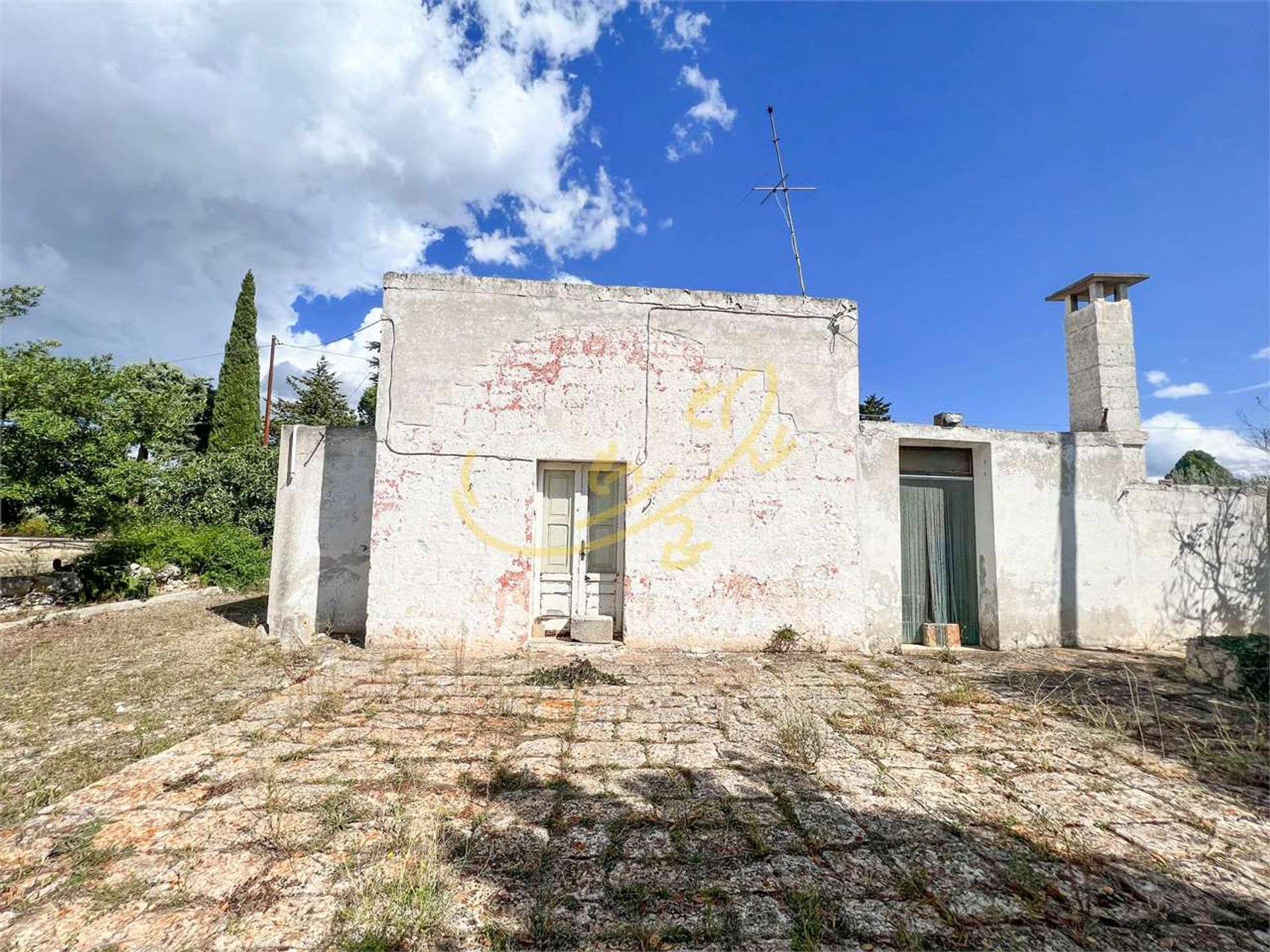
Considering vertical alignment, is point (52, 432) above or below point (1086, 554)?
above

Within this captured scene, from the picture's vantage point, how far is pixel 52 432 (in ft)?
26.0

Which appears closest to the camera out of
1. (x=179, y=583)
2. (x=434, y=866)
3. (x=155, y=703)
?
(x=434, y=866)

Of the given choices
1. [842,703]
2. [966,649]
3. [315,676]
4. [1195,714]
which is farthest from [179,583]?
[1195,714]

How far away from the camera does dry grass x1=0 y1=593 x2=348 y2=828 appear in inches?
130

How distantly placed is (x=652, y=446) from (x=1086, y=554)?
575 cm

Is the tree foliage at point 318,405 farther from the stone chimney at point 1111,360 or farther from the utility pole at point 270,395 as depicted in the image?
the stone chimney at point 1111,360

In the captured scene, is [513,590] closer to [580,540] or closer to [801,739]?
[580,540]

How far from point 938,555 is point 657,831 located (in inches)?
238

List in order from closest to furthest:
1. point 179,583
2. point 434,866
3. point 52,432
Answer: point 434,866 → point 52,432 → point 179,583

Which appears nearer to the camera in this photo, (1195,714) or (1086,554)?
(1195,714)

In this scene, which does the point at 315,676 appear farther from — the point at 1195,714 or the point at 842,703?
the point at 1195,714

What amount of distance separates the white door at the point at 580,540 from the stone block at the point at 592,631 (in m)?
0.22

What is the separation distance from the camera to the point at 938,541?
7348mm

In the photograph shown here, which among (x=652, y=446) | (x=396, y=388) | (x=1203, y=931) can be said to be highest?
(x=396, y=388)
